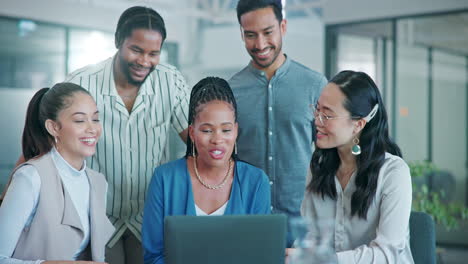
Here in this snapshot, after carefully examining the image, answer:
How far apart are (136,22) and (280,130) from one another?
0.70 meters

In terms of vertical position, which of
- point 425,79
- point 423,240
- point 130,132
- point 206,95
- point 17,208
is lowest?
point 423,240

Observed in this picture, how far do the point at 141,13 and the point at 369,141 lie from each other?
3.16 feet

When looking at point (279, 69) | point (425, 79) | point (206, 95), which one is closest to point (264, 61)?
point (279, 69)

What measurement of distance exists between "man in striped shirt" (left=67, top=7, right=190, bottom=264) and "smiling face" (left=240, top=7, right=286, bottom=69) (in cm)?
32

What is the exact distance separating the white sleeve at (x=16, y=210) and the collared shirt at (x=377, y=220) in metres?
0.84

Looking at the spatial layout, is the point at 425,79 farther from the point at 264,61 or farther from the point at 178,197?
the point at 178,197

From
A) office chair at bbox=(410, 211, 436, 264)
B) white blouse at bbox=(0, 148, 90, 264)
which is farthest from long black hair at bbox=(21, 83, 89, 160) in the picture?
office chair at bbox=(410, 211, 436, 264)

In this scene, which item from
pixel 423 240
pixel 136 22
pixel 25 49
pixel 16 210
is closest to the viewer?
pixel 16 210

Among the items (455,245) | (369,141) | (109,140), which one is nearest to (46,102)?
(109,140)

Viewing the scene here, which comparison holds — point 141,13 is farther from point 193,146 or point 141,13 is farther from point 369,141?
point 369,141

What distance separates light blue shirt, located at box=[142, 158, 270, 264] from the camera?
1.75 m

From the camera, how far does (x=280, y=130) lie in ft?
7.43

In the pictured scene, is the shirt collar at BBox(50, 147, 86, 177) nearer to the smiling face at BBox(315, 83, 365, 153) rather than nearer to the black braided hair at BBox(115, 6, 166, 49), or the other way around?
the black braided hair at BBox(115, 6, 166, 49)

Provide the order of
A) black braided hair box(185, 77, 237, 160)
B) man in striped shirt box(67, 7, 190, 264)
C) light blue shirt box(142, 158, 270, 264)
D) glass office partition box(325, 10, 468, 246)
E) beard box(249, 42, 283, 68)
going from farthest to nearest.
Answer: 1. glass office partition box(325, 10, 468, 246)
2. beard box(249, 42, 283, 68)
3. man in striped shirt box(67, 7, 190, 264)
4. black braided hair box(185, 77, 237, 160)
5. light blue shirt box(142, 158, 270, 264)
